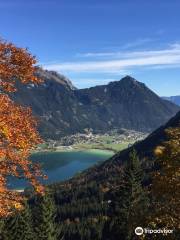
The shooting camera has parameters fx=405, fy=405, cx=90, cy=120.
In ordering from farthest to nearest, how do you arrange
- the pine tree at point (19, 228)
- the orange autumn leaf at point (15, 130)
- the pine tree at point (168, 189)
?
the pine tree at point (19, 228), the pine tree at point (168, 189), the orange autumn leaf at point (15, 130)

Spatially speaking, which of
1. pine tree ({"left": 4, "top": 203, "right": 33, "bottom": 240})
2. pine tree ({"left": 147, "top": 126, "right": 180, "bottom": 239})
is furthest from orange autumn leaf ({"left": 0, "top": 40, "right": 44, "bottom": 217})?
pine tree ({"left": 4, "top": 203, "right": 33, "bottom": 240})

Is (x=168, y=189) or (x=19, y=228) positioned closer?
(x=168, y=189)

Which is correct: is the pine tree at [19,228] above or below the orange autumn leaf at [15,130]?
below

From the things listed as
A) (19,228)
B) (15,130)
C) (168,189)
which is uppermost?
(15,130)

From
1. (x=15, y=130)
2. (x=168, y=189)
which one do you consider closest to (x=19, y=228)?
(x=168, y=189)

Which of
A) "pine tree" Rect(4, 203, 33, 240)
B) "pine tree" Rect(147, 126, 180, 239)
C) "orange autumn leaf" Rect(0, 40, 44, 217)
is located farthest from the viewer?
"pine tree" Rect(4, 203, 33, 240)

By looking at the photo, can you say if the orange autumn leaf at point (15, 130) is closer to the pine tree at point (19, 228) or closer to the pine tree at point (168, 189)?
the pine tree at point (168, 189)

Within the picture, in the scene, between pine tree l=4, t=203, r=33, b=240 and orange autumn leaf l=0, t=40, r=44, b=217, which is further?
pine tree l=4, t=203, r=33, b=240

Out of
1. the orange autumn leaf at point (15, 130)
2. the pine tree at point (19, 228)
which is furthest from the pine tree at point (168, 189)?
the pine tree at point (19, 228)

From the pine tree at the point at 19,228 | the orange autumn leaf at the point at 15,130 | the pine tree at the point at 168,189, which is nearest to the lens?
the orange autumn leaf at the point at 15,130

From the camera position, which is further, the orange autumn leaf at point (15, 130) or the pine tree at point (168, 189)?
the pine tree at point (168, 189)

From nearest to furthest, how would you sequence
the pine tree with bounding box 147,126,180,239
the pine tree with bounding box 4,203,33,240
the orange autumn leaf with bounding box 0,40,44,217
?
1. the orange autumn leaf with bounding box 0,40,44,217
2. the pine tree with bounding box 147,126,180,239
3. the pine tree with bounding box 4,203,33,240

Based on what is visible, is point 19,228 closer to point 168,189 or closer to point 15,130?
point 168,189

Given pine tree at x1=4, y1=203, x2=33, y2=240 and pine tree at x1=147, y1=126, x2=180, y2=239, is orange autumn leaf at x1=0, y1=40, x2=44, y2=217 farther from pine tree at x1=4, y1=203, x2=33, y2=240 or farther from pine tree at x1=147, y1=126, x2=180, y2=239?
pine tree at x1=4, y1=203, x2=33, y2=240
